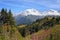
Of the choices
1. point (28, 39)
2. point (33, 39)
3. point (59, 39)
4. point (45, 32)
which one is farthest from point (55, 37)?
point (33, 39)

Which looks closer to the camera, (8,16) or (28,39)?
(28,39)

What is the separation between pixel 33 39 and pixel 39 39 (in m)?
0.88

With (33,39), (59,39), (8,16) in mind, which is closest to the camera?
(33,39)

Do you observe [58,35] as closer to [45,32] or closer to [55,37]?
[55,37]

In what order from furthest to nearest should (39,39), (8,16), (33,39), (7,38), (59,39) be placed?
1. (8,16)
2. (59,39)
3. (7,38)
4. (39,39)
5. (33,39)

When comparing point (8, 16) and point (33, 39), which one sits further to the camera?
point (8, 16)

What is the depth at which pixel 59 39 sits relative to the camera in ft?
50.1

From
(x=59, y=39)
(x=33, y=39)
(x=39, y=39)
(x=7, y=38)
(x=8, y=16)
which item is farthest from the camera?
(x=8, y=16)

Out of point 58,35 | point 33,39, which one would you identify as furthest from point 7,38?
point 58,35

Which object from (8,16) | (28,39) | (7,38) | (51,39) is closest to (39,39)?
(28,39)

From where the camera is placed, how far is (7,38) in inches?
503

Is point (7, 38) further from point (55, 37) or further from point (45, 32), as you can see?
point (55, 37)

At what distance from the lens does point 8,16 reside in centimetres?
7888

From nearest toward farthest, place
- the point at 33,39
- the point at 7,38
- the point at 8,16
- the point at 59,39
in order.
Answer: the point at 33,39 → the point at 7,38 → the point at 59,39 → the point at 8,16
